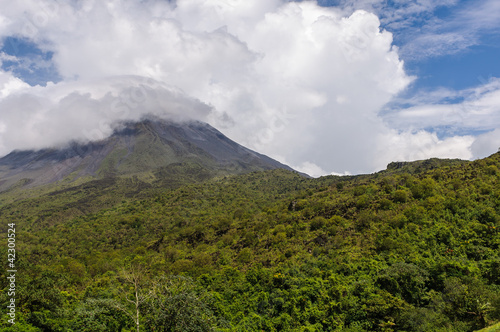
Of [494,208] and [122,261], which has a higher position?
[494,208]

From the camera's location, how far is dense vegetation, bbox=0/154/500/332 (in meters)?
20.9

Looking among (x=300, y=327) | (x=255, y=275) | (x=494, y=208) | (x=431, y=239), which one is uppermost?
(x=494, y=208)

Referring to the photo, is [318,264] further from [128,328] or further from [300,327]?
[128,328]

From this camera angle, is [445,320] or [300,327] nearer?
[445,320]

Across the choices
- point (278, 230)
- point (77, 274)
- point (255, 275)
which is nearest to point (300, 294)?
point (255, 275)

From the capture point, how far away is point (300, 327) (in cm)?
2406

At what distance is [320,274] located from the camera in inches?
1248

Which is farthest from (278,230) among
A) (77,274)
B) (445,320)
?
(77,274)

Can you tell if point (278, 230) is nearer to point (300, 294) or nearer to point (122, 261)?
point (300, 294)

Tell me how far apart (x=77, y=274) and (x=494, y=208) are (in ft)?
196

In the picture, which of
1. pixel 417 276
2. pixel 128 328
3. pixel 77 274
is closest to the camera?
pixel 128 328

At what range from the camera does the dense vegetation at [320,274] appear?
68.6ft

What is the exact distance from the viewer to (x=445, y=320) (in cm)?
2100

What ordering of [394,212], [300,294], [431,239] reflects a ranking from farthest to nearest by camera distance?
[394,212]
[431,239]
[300,294]
